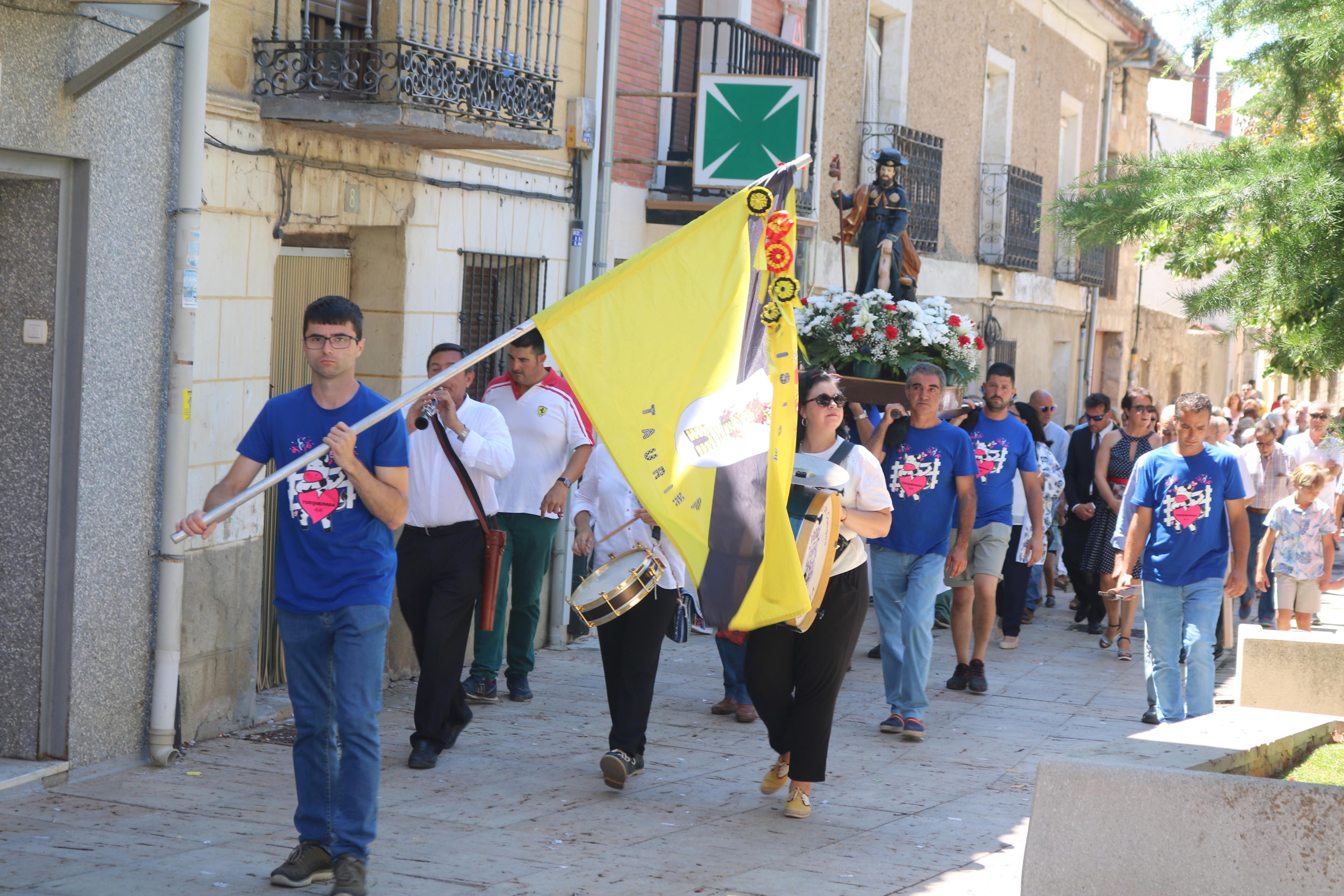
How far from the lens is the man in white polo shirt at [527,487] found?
8.66 metres

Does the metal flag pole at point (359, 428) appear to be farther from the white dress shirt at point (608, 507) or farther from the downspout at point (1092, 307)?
the downspout at point (1092, 307)

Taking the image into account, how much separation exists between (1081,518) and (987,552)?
2881 mm

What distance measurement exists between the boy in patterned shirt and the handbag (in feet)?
20.5

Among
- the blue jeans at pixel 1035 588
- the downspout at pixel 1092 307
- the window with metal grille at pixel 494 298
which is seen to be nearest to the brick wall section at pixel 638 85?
the window with metal grille at pixel 494 298

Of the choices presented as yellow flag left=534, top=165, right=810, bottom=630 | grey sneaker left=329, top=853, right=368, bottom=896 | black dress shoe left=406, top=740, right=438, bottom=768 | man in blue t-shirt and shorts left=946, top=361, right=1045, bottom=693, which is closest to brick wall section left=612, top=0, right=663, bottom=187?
man in blue t-shirt and shorts left=946, top=361, right=1045, bottom=693

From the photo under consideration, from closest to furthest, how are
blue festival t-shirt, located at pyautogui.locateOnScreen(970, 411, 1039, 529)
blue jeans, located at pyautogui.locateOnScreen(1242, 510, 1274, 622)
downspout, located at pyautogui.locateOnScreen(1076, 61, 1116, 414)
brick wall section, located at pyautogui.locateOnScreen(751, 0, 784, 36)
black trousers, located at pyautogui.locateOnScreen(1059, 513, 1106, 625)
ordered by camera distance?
blue festival t-shirt, located at pyautogui.locateOnScreen(970, 411, 1039, 529) < black trousers, located at pyautogui.locateOnScreen(1059, 513, 1106, 625) < blue jeans, located at pyautogui.locateOnScreen(1242, 510, 1274, 622) < brick wall section, located at pyautogui.locateOnScreen(751, 0, 784, 36) < downspout, located at pyautogui.locateOnScreen(1076, 61, 1116, 414)

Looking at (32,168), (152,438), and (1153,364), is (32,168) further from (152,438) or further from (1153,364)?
(1153,364)


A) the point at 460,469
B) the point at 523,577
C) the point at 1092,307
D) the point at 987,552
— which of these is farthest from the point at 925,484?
the point at 1092,307

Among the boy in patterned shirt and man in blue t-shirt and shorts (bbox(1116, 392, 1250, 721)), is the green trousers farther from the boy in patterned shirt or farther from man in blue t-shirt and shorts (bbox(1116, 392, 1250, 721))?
the boy in patterned shirt

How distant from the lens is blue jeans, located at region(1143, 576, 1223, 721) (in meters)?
8.10

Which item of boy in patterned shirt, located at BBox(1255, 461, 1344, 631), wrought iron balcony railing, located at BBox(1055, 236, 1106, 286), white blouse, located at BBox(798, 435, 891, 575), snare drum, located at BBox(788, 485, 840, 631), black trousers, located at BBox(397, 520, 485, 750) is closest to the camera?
snare drum, located at BBox(788, 485, 840, 631)

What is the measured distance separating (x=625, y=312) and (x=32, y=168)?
2662 mm

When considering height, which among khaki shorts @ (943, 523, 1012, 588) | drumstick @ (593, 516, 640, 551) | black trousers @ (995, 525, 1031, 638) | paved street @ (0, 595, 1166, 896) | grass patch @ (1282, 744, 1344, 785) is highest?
drumstick @ (593, 516, 640, 551)

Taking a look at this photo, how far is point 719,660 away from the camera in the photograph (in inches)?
417
